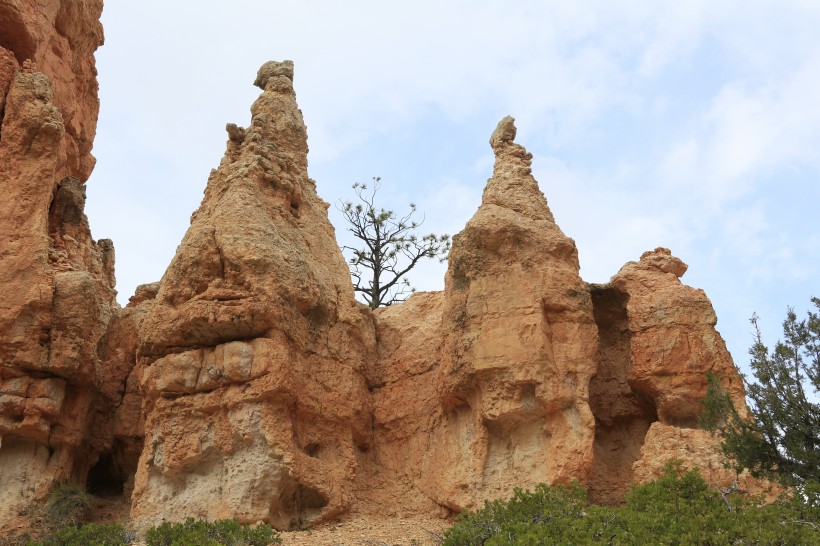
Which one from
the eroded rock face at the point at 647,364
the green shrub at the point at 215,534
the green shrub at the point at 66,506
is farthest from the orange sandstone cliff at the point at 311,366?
the green shrub at the point at 215,534

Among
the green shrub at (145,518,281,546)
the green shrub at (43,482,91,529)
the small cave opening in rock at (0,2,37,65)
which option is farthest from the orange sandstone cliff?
the small cave opening in rock at (0,2,37,65)

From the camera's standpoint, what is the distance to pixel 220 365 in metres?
12.6

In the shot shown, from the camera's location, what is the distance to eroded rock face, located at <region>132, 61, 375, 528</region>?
12141 mm

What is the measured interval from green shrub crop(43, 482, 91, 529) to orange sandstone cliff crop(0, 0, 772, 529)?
10.6 inches

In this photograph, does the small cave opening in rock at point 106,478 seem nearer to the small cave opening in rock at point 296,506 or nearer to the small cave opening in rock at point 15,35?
the small cave opening in rock at point 296,506

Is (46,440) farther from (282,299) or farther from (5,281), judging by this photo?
(282,299)

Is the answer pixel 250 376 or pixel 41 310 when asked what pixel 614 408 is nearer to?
pixel 250 376

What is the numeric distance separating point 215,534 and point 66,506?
361 centimetres

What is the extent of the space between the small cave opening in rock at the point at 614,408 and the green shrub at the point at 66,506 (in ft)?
24.5

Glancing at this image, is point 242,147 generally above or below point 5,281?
above

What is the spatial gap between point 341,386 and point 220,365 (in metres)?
1.96

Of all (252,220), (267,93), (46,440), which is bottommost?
(46,440)

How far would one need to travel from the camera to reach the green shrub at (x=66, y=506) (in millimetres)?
12766

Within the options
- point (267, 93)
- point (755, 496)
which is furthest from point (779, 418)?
point (267, 93)
